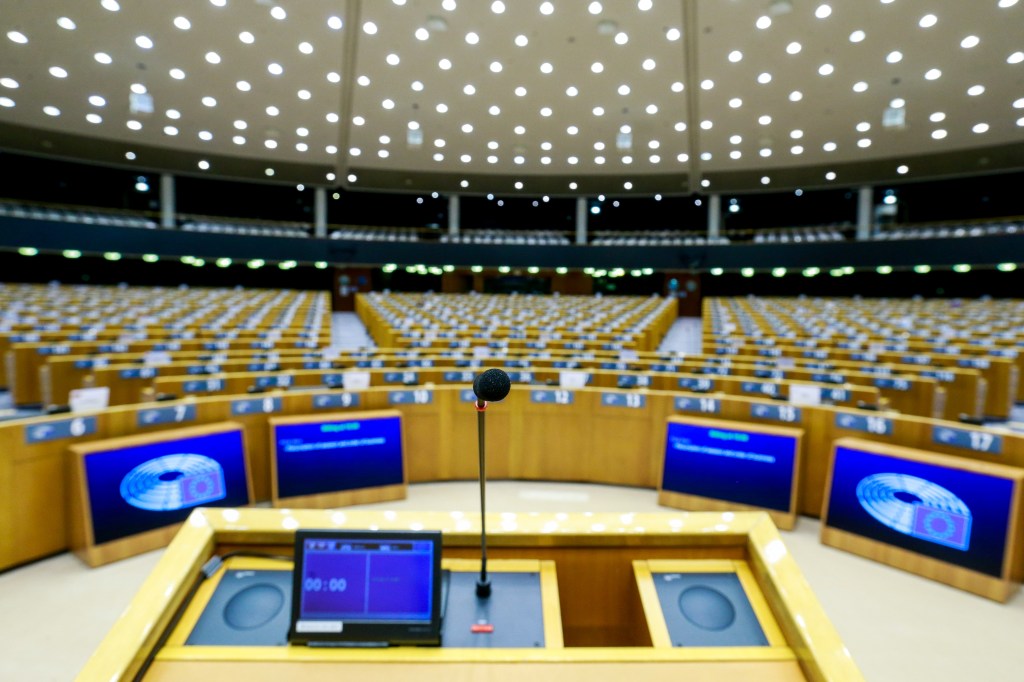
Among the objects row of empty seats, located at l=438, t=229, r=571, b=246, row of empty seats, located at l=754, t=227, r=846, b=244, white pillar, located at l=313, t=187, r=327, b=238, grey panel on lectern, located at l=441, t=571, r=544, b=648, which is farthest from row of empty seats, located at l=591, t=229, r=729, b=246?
grey panel on lectern, located at l=441, t=571, r=544, b=648

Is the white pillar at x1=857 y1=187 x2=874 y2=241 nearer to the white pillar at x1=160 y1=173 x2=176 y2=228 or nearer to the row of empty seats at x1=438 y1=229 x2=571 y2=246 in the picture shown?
the row of empty seats at x1=438 y1=229 x2=571 y2=246

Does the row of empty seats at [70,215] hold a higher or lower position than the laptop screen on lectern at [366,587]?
higher

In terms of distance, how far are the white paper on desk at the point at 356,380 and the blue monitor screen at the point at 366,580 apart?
3.67 metres

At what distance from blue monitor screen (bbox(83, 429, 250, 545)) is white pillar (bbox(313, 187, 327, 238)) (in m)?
21.2

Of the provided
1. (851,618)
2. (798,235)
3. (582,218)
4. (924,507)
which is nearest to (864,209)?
(798,235)

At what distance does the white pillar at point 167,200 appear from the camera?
70.4ft

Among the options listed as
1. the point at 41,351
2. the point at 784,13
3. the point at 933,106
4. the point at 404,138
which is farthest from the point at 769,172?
the point at 41,351

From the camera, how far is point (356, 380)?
5.12 metres

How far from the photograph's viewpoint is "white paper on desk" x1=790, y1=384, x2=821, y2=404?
4.55 meters

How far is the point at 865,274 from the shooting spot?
23.6m

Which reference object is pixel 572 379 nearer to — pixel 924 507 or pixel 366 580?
pixel 924 507

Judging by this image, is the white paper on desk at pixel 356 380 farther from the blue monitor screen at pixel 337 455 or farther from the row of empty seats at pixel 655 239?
the row of empty seats at pixel 655 239

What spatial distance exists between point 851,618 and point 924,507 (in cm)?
98

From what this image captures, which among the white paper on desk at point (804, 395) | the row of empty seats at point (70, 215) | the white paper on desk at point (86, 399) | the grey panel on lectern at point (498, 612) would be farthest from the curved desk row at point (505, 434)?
the row of empty seats at point (70, 215)
